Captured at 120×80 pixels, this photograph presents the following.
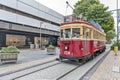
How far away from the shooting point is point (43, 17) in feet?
130

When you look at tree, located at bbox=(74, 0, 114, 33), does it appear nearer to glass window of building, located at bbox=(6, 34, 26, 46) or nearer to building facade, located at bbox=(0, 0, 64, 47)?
building facade, located at bbox=(0, 0, 64, 47)

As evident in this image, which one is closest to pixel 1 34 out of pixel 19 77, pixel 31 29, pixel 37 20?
pixel 31 29

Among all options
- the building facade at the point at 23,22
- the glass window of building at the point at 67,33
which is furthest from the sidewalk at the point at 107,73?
the building facade at the point at 23,22

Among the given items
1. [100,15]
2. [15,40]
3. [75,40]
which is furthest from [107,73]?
[100,15]

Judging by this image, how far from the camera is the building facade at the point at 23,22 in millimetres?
26703

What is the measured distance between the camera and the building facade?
87.6ft

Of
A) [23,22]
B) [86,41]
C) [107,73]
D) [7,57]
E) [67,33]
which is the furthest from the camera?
[23,22]

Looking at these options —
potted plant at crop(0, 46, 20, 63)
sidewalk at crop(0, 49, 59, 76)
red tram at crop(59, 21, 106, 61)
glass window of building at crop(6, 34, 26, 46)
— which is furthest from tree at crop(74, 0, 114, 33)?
potted plant at crop(0, 46, 20, 63)

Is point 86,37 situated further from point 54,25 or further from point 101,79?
point 54,25

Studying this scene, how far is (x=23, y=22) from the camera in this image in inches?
1209

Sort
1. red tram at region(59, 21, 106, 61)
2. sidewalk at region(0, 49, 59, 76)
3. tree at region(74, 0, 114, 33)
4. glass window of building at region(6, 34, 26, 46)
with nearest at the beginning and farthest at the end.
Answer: sidewalk at region(0, 49, 59, 76), red tram at region(59, 21, 106, 61), glass window of building at region(6, 34, 26, 46), tree at region(74, 0, 114, 33)

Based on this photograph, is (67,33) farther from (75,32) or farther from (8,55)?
(8,55)

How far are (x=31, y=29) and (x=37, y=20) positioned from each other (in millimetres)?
3448

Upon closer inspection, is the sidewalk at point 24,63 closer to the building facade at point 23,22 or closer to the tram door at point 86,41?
the tram door at point 86,41
